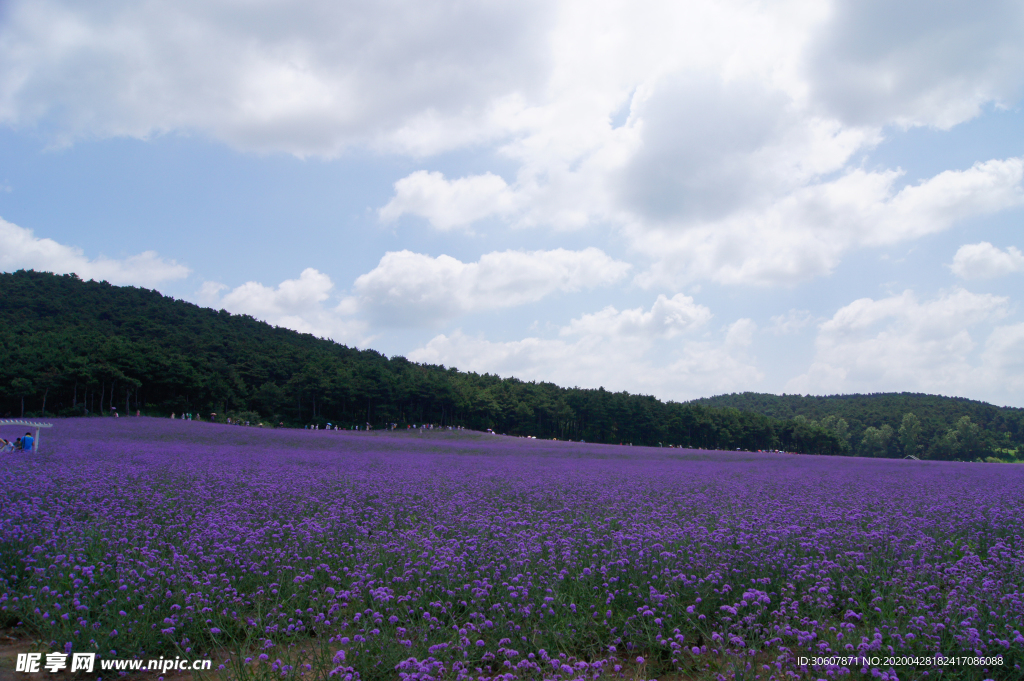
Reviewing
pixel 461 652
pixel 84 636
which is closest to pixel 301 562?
pixel 84 636

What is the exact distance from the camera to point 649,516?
271 inches

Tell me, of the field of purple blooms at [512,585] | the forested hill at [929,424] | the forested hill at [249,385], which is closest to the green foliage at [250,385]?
the forested hill at [249,385]

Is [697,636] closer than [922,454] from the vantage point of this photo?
Yes

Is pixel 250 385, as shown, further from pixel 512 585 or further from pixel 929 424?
pixel 929 424

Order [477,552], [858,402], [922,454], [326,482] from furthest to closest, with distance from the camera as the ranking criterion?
[858,402] < [922,454] < [326,482] < [477,552]

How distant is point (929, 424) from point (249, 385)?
102m

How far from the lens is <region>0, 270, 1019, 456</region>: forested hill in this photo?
43.8 m

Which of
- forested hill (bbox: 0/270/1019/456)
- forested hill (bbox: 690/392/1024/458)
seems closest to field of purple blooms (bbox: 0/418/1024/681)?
forested hill (bbox: 0/270/1019/456)

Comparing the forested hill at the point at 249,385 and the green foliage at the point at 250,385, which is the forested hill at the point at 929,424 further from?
the green foliage at the point at 250,385

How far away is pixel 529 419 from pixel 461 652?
67.0 metres

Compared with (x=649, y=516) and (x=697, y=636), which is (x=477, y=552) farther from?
(x=649, y=516)

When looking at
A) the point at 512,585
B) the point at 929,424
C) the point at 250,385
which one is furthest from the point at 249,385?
the point at 929,424

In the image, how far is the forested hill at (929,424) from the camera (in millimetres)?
76938

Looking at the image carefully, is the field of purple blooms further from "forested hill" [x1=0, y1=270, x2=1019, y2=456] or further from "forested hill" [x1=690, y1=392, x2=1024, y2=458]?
"forested hill" [x1=690, y1=392, x2=1024, y2=458]
